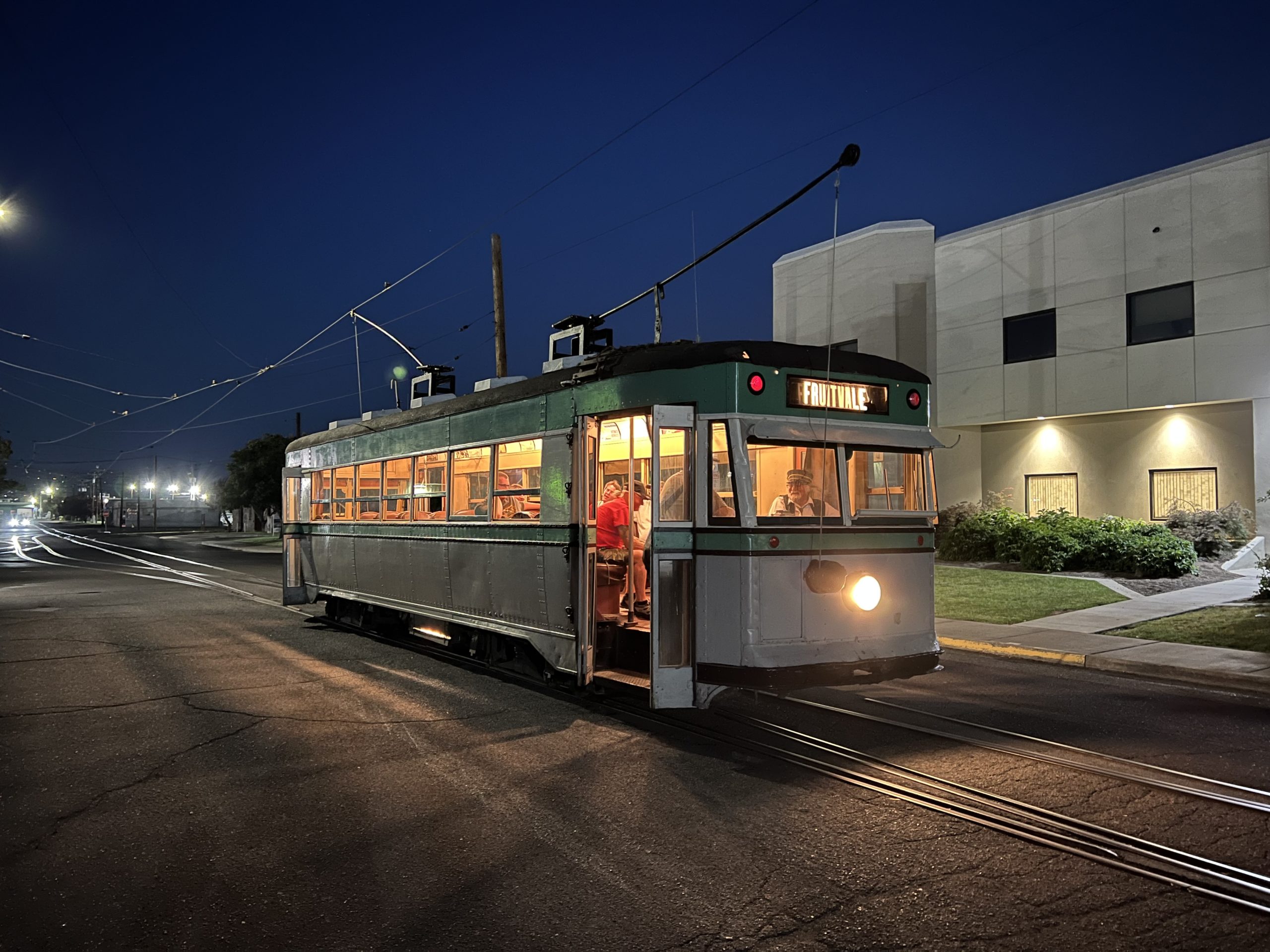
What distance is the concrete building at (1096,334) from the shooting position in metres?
21.5

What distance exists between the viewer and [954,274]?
89.9ft

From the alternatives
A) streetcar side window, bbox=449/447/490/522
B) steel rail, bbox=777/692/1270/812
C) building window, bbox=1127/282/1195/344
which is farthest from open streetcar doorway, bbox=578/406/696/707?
building window, bbox=1127/282/1195/344

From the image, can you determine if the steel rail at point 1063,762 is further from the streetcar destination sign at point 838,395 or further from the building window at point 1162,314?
the building window at point 1162,314

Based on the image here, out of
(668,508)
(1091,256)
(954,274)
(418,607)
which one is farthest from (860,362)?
(954,274)

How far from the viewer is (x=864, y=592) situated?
23.7 ft

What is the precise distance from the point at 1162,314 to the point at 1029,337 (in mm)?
3569

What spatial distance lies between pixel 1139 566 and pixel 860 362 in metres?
13.9

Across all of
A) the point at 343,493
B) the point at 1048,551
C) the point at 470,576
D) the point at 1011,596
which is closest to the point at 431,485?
the point at 470,576

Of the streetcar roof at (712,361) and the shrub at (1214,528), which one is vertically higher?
the streetcar roof at (712,361)

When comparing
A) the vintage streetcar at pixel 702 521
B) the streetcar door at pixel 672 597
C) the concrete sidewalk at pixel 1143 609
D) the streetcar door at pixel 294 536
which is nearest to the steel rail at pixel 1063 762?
the vintage streetcar at pixel 702 521

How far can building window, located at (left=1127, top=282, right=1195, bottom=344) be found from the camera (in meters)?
22.4

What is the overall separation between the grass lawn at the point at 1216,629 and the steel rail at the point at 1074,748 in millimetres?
5557

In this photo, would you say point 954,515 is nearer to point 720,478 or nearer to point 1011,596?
point 1011,596

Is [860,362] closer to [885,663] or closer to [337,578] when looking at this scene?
[885,663]
